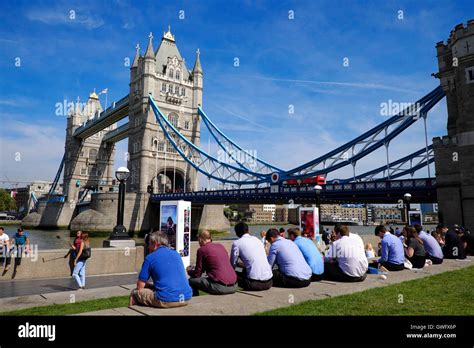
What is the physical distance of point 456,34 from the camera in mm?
19578

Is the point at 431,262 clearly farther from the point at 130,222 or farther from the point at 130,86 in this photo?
the point at 130,86

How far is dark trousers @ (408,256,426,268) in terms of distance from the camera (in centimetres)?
775

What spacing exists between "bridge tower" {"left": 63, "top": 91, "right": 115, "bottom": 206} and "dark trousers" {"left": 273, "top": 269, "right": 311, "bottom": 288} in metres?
70.7

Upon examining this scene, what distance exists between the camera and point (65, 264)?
891cm

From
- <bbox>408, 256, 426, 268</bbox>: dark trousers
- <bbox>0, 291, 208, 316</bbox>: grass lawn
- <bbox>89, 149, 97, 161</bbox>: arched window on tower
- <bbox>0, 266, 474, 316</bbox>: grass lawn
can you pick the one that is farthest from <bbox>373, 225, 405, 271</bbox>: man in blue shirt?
<bbox>89, 149, 97, 161</bbox>: arched window on tower

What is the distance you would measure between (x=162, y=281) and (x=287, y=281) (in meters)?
2.40

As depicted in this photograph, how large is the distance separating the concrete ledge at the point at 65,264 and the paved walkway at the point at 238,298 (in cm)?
284

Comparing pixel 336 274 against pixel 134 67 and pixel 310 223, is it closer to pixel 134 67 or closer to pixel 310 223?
pixel 310 223

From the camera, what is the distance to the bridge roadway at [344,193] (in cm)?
2416

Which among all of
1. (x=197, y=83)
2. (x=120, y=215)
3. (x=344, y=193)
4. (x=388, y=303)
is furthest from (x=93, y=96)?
(x=388, y=303)

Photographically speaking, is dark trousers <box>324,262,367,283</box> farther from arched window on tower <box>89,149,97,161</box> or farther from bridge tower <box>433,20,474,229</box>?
arched window on tower <box>89,149,97,161</box>

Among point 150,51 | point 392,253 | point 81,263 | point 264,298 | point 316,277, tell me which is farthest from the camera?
point 150,51
